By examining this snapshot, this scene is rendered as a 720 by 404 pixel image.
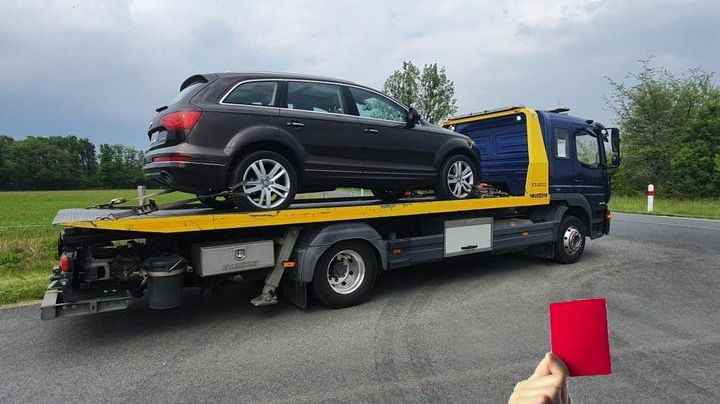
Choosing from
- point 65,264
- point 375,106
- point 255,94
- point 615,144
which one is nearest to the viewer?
point 65,264

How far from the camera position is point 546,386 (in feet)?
2.78

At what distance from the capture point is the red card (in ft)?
2.68

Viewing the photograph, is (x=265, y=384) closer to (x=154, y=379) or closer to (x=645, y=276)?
(x=154, y=379)

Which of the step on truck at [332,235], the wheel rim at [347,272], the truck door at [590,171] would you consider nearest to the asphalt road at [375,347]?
the wheel rim at [347,272]

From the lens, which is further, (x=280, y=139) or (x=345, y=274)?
(x=345, y=274)

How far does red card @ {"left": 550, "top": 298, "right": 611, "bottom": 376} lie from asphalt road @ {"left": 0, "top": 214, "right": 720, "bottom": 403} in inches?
87.1

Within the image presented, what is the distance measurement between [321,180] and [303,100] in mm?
885

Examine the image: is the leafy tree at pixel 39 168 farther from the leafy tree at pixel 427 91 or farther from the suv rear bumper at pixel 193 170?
the suv rear bumper at pixel 193 170

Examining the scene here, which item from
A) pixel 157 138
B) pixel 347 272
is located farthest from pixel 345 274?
pixel 157 138

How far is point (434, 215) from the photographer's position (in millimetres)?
5773

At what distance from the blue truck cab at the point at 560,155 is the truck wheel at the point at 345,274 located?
278 centimetres

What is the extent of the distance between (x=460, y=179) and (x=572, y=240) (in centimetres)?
227

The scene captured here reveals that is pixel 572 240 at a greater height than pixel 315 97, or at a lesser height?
lesser

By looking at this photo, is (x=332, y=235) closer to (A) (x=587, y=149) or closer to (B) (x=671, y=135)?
(A) (x=587, y=149)
